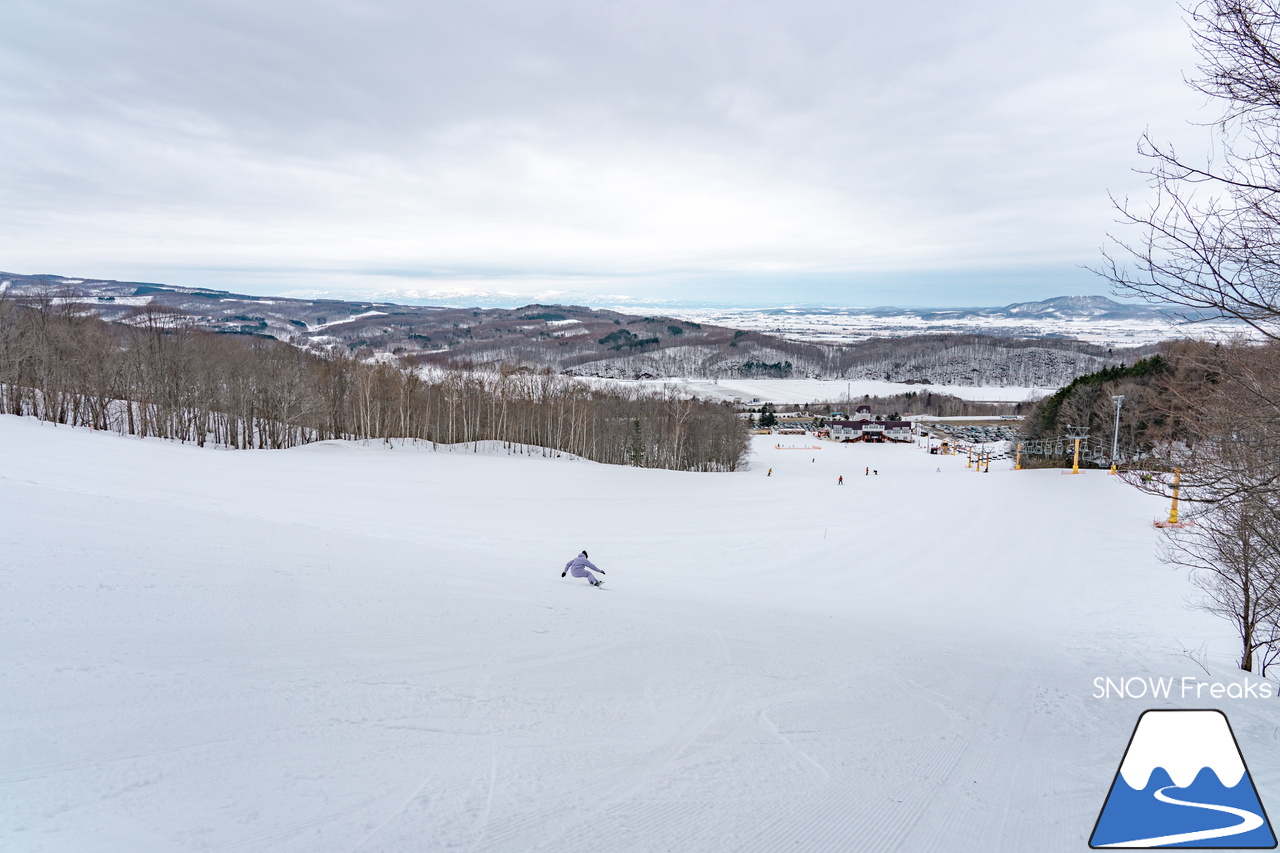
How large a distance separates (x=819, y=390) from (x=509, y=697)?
178457 millimetres

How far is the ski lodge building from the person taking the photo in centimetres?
10300

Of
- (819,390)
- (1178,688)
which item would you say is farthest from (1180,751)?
(819,390)

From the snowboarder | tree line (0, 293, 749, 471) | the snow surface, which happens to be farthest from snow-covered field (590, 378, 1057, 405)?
A: the snow surface

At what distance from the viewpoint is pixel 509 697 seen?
19.2 feet

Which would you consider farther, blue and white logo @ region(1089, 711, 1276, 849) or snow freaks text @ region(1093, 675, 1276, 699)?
snow freaks text @ region(1093, 675, 1276, 699)

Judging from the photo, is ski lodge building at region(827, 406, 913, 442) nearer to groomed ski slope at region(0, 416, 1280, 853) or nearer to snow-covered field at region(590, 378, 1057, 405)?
snow-covered field at region(590, 378, 1057, 405)

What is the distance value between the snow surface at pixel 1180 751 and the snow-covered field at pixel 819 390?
5609 inches

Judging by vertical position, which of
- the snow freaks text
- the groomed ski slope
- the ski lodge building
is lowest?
the ski lodge building

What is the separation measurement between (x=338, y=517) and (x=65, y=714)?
13.0 meters

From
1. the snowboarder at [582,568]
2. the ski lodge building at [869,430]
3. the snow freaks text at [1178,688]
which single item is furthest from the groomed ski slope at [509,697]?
the ski lodge building at [869,430]

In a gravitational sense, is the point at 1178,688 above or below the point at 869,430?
above


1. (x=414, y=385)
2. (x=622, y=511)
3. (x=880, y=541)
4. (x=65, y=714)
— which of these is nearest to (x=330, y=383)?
(x=414, y=385)

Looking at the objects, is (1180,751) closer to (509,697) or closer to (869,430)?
(509,697)

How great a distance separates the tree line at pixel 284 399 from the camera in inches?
1538
